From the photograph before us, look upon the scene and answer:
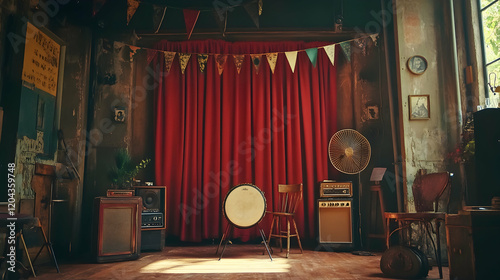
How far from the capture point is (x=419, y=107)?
552 centimetres

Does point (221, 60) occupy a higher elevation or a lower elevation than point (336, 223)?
higher

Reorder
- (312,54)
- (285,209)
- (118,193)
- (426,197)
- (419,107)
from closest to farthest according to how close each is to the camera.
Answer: (426,197), (118,193), (419,107), (285,209), (312,54)

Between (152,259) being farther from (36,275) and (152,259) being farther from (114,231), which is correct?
(36,275)

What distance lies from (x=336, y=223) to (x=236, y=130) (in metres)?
2.29

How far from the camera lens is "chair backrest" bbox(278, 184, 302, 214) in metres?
5.72

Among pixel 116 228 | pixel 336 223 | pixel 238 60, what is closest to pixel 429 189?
pixel 336 223

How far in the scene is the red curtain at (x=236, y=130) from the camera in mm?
6688

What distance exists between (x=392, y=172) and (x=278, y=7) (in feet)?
11.5

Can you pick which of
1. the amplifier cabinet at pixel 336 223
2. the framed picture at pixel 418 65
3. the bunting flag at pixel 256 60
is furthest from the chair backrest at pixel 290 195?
the framed picture at pixel 418 65

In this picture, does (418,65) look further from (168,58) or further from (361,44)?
(168,58)

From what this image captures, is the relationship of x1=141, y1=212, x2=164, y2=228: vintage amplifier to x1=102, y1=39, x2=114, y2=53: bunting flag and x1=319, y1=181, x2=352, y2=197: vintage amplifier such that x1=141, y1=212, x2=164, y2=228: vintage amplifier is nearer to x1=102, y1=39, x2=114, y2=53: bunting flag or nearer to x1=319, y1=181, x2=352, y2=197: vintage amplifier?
x1=319, y1=181, x2=352, y2=197: vintage amplifier

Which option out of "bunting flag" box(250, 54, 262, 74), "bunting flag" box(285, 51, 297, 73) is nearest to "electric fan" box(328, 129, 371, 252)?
"bunting flag" box(285, 51, 297, 73)

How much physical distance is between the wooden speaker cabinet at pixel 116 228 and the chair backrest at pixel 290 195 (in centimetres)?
209

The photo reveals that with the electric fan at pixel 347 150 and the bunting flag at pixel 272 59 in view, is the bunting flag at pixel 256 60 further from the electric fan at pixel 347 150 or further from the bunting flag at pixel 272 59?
the electric fan at pixel 347 150
